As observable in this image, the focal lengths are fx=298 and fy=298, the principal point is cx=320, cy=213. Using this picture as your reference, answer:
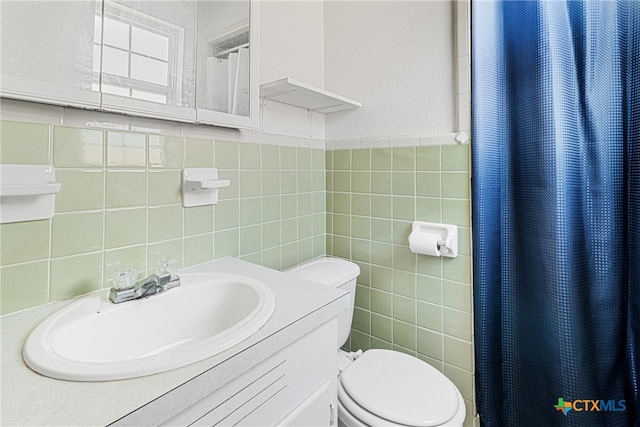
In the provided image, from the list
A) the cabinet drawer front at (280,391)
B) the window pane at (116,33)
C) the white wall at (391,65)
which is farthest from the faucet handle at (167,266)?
the white wall at (391,65)

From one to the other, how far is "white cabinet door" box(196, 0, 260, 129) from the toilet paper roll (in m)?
0.79

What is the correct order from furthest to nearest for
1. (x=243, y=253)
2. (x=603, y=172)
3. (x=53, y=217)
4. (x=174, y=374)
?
1. (x=243, y=253)
2. (x=603, y=172)
3. (x=53, y=217)
4. (x=174, y=374)

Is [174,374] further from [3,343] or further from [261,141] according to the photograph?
[261,141]

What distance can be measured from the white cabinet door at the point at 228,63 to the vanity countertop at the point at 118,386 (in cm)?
73

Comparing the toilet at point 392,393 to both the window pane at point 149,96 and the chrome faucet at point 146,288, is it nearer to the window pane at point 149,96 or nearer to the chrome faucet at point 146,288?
the chrome faucet at point 146,288

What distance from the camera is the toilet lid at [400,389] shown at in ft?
2.91

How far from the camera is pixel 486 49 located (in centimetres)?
109

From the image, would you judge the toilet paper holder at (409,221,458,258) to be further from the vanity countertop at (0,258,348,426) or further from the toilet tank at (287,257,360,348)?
the vanity countertop at (0,258,348,426)

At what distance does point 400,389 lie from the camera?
996 mm

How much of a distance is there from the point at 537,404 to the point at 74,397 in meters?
1.31

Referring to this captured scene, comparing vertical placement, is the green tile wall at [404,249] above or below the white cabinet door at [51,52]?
below

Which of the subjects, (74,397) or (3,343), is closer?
(74,397)

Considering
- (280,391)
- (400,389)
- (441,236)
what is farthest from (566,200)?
(280,391)

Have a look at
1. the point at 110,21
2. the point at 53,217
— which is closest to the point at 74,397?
the point at 53,217
